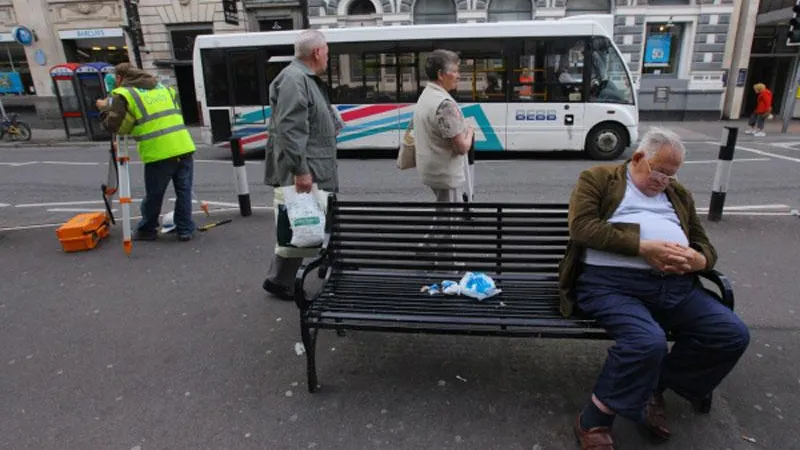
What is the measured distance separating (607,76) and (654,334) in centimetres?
959

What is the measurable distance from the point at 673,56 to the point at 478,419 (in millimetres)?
19978

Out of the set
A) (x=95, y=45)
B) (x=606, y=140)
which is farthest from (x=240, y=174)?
(x=95, y=45)

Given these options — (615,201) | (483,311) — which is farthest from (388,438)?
(615,201)

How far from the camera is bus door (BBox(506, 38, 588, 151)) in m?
10.6

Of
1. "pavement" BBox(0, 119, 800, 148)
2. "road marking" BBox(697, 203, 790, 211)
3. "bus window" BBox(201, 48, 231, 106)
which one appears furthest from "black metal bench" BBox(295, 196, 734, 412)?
"pavement" BBox(0, 119, 800, 148)

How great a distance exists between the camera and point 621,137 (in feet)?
35.7

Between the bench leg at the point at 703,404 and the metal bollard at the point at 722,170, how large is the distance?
3677mm

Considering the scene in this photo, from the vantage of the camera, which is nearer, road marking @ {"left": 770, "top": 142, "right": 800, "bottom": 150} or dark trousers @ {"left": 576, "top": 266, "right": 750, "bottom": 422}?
dark trousers @ {"left": 576, "top": 266, "right": 750, "bottom": 422}

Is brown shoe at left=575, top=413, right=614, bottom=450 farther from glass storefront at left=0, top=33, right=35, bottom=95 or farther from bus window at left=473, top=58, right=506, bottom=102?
glass storefront at left=0, top=33, right=35, bottom=95

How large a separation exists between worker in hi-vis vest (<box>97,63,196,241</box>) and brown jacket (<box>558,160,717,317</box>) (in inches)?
159

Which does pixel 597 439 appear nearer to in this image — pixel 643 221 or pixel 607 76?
pixel 643 221

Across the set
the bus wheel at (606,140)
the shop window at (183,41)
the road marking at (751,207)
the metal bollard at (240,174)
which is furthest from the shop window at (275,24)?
the road marking at (751,207)

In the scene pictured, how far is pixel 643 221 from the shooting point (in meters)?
2.55

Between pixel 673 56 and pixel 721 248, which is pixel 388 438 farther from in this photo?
pixel 673 56
